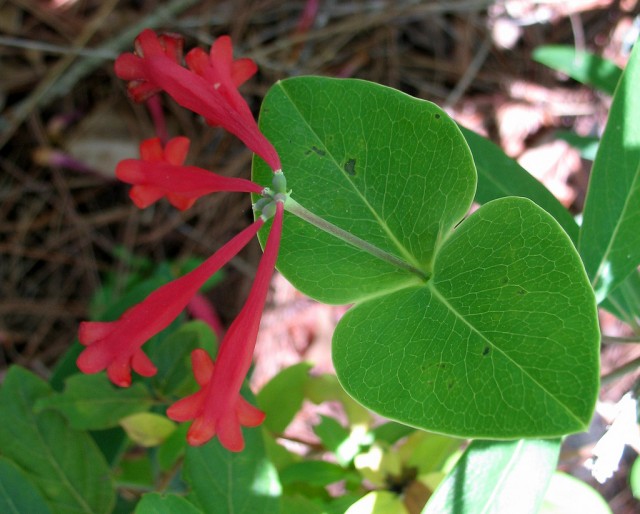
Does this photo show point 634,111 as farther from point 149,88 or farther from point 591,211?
point 149,88

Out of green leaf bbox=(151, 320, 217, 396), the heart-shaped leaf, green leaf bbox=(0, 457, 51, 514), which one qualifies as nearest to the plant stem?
the heart-shaped leaf

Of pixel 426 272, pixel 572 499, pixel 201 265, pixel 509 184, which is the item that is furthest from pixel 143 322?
pixel 572 499

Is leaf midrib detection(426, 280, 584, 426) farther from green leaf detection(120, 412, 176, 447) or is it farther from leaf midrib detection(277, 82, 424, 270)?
green leaf detection(120, 412, 176, 447)

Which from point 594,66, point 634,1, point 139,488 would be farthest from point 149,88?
point 634,1

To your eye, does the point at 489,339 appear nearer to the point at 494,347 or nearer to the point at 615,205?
the point at 494,347

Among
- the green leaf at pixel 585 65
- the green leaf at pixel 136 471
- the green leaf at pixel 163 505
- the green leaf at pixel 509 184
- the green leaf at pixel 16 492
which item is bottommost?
the green leaf at pixel 136 471

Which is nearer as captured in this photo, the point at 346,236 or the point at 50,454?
the point at 346,236

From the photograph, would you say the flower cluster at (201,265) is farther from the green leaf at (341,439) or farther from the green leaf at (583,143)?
the green leaf at (583,143)

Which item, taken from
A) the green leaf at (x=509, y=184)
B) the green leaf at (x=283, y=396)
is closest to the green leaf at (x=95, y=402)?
the green leaf at (x=283, y=396)
